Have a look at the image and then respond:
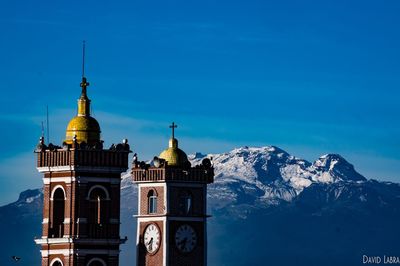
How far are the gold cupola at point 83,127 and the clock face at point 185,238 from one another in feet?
48.1

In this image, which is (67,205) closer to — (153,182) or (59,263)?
(59,263)

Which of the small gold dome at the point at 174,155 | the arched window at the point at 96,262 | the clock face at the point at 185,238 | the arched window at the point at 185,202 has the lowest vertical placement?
the arched window at the point at 96,262

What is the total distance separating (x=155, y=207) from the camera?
142m

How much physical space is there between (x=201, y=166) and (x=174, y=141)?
302 cm

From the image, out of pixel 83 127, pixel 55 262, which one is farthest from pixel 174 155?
pixel 55 262

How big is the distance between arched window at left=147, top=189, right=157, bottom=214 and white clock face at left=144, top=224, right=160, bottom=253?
1208 mm

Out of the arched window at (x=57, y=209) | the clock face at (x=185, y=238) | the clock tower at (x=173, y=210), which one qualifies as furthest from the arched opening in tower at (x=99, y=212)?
the clock face at (x=185, y=238)

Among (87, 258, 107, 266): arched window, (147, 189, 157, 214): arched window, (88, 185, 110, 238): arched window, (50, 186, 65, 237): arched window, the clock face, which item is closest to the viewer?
(87, 258, 107, 266): arched window

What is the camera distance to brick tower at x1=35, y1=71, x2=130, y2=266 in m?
127

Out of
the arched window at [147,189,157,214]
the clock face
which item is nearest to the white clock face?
the arched window at [147,189,157,214]

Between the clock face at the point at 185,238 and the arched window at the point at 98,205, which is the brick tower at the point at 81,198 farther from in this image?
the clock face at the point at 185,238

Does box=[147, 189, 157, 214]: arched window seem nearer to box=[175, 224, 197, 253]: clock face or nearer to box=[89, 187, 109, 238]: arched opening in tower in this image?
box=[175, 224, 197, 253]: clock face

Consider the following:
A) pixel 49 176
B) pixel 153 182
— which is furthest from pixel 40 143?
pixel 153 182

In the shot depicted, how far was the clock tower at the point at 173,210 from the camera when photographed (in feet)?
461
